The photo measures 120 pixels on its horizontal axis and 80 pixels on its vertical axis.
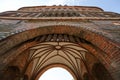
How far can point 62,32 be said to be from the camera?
4906 mm

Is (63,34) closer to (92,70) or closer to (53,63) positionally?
(92,70)

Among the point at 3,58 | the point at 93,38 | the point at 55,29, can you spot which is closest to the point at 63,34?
the point at 55,29

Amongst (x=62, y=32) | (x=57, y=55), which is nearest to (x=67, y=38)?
(x=62, y=32)

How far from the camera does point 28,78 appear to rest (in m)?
8.42

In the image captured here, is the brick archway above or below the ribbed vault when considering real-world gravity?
below

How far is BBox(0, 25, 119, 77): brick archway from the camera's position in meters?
3.61

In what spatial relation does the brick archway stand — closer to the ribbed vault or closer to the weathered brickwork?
the weathered brickwork

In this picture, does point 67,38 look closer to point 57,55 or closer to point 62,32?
point 62,32

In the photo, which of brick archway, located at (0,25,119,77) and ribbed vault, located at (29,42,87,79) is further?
ribbed vault, located at (29,42,87,79)

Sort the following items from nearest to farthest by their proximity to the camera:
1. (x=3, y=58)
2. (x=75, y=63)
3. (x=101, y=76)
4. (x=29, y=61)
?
(x=3, y=58)
(x=101, y=76)
(x=29, y=61)
(x=75, y=63)

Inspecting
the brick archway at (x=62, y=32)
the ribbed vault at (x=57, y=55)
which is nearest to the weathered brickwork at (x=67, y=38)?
the brick archway at (x=62, y=32)

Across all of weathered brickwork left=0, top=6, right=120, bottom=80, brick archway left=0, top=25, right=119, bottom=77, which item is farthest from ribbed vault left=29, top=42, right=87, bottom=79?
brick archway left=0, top=25, right=119, bottom=77

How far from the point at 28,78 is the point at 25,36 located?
4896 mm

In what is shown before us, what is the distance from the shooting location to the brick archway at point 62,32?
3.61 meters
